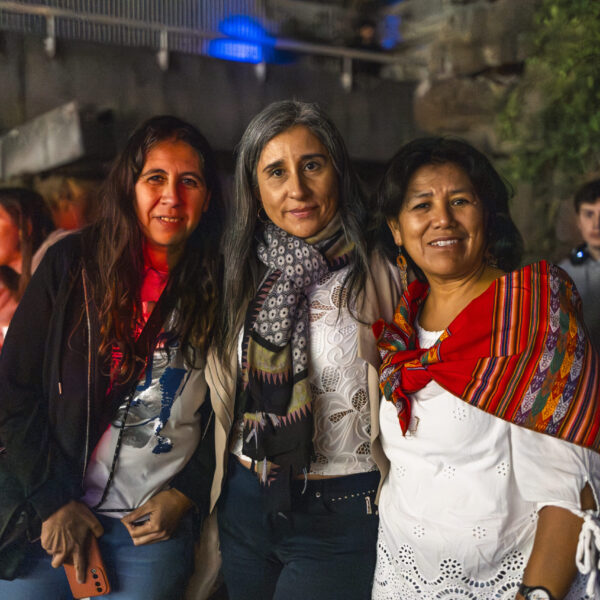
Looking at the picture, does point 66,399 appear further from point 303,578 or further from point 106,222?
point 303,578

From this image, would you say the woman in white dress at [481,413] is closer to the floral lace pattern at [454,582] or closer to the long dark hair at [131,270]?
the floral lace pattern at [454,582]

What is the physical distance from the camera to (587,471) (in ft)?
4.83

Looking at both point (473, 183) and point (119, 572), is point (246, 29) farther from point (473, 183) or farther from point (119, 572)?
point (119, 572)

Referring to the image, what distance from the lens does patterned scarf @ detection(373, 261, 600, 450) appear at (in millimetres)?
1480

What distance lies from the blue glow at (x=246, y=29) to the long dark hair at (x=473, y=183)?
1248mm

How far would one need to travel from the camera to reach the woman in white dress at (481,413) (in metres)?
1.47

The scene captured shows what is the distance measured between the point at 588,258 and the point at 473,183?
3.29 feet

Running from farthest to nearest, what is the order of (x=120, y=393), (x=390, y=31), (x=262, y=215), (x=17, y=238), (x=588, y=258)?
1. (x=390, y=31)
2. (x=588, y=258)
3. (x=17, y=238)
4. (x=262, y=215)
5. (x=120, y=393)

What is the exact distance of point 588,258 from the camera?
243 centimetres

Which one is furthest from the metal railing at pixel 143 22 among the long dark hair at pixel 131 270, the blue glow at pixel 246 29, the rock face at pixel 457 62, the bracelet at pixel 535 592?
the bracelet at pixel 535 592

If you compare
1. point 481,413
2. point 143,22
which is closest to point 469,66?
point 143,22

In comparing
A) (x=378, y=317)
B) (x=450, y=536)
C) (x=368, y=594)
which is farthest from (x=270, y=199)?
(x=368, y=594)

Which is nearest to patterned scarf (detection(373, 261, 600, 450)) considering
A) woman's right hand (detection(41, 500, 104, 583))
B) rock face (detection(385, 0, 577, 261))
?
woman's right hand (detection(41, 500, 104, 583))

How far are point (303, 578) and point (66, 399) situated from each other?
85 centimetres
